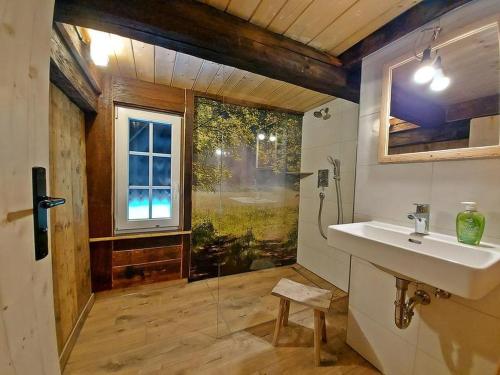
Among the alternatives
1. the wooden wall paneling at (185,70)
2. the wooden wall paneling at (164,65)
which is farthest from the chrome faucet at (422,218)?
the wooden wall paneling at (164,65)

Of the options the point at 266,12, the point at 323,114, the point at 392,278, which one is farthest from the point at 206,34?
the point at 392,278

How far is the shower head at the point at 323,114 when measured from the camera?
235 centimetres

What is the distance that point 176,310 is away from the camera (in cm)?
183

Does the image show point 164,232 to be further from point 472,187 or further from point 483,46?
point 483,46

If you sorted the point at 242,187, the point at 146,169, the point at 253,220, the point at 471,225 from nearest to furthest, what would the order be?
the point at 471,225, the point at 146,169, the point at 242,187, the point at 253,220

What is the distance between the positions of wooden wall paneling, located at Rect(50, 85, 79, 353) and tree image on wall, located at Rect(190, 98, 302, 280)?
3.43 feet

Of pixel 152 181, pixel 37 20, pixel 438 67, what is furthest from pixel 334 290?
pixel 37 20

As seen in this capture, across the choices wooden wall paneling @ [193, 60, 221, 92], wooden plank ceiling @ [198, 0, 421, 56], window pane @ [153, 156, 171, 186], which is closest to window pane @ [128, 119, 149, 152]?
window pane @ [153, 156, 171, 186]

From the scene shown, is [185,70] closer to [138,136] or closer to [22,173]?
[138,136]

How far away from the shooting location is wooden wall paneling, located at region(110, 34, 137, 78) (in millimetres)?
1411

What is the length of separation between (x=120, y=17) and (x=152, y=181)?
4.80 feet

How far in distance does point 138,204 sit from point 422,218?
2321 mm

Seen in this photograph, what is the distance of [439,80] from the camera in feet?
3.70

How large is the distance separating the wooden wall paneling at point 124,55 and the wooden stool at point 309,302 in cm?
207
